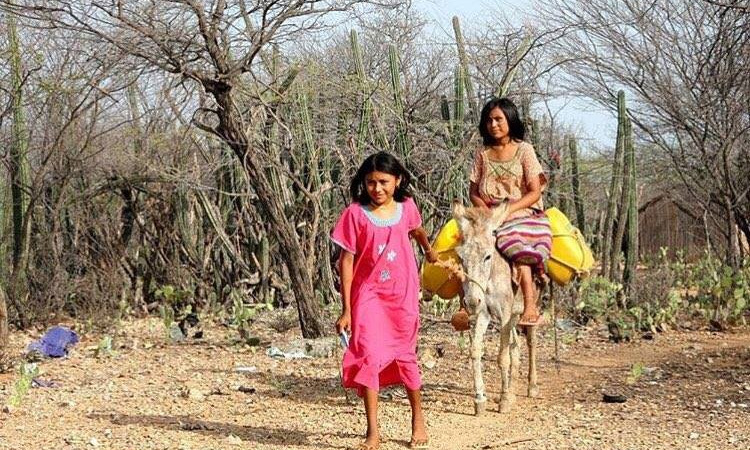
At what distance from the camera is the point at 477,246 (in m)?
7.40

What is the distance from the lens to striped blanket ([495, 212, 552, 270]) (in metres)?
7.54

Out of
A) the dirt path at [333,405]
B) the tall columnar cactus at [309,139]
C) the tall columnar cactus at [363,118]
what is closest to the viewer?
the dirt path at [333,405]

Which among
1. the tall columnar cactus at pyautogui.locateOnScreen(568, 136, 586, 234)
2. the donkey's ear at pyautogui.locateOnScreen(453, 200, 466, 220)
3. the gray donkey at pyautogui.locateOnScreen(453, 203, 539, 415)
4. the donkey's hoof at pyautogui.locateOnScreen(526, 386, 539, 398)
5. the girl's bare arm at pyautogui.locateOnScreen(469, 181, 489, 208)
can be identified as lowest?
the donkey's hoof at pyautogui.locateOnScreen(526, 386, 539, 398)

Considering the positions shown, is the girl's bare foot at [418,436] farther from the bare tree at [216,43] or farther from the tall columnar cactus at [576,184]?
the tall columnar cactus at [576,184]

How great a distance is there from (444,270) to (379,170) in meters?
1.31

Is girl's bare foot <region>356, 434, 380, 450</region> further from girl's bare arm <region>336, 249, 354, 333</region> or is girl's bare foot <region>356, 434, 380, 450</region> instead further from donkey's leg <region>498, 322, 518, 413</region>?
donkey's leg <region>498, 322, 518, 413</region>

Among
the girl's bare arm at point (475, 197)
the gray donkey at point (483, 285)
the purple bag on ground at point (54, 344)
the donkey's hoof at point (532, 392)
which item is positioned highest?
the girl's bare arm at point (475, 197)

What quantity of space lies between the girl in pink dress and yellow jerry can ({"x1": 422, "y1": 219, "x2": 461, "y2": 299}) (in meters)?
0.99

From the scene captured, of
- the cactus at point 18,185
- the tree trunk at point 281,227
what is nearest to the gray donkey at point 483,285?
the tree trunk at point 281,227

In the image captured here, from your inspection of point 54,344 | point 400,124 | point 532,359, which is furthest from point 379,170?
point 400,124

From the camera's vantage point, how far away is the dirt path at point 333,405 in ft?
22.3

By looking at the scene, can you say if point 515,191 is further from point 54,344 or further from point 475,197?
point 54,344

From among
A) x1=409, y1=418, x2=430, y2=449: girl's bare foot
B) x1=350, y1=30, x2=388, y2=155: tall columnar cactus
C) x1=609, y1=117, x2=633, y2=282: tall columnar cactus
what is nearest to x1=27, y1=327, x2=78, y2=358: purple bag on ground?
x1=350, y1=30, x2=388, y2=155: tall columnar cactus

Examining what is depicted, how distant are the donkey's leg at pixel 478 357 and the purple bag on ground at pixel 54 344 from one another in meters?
4.29
